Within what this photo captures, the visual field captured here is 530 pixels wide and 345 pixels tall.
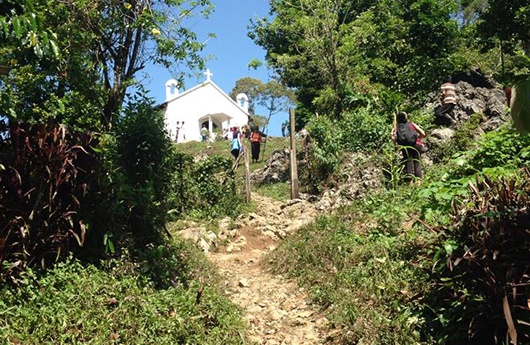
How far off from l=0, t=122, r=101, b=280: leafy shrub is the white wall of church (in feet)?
105

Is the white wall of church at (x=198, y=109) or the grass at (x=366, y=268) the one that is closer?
the grass at (x=366, y=268)

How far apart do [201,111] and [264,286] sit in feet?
112

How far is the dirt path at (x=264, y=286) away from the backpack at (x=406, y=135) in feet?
7.34

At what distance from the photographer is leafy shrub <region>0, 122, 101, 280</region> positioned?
496 cm

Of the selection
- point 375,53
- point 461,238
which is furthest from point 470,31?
point 461,238

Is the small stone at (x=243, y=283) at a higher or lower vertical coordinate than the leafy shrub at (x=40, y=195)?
lower

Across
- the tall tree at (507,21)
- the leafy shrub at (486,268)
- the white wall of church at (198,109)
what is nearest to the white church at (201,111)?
the white wall of church at (198,109)

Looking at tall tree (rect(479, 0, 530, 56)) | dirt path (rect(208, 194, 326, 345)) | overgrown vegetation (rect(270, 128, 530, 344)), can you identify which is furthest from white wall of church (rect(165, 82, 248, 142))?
overgrown vegetation (rect(270, 128, 530, 344))

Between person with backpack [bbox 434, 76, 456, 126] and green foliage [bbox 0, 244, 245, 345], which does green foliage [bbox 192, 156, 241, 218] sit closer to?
person with backpack [bbox 434, 76, 456, 126]

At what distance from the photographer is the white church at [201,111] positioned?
38.4 meters

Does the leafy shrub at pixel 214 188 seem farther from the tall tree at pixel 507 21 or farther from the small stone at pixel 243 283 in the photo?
the tall tree at pixel 507 21

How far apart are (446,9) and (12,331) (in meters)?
16.7

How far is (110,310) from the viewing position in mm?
4781

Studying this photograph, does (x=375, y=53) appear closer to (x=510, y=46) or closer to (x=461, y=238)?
(x=510, y=46)
